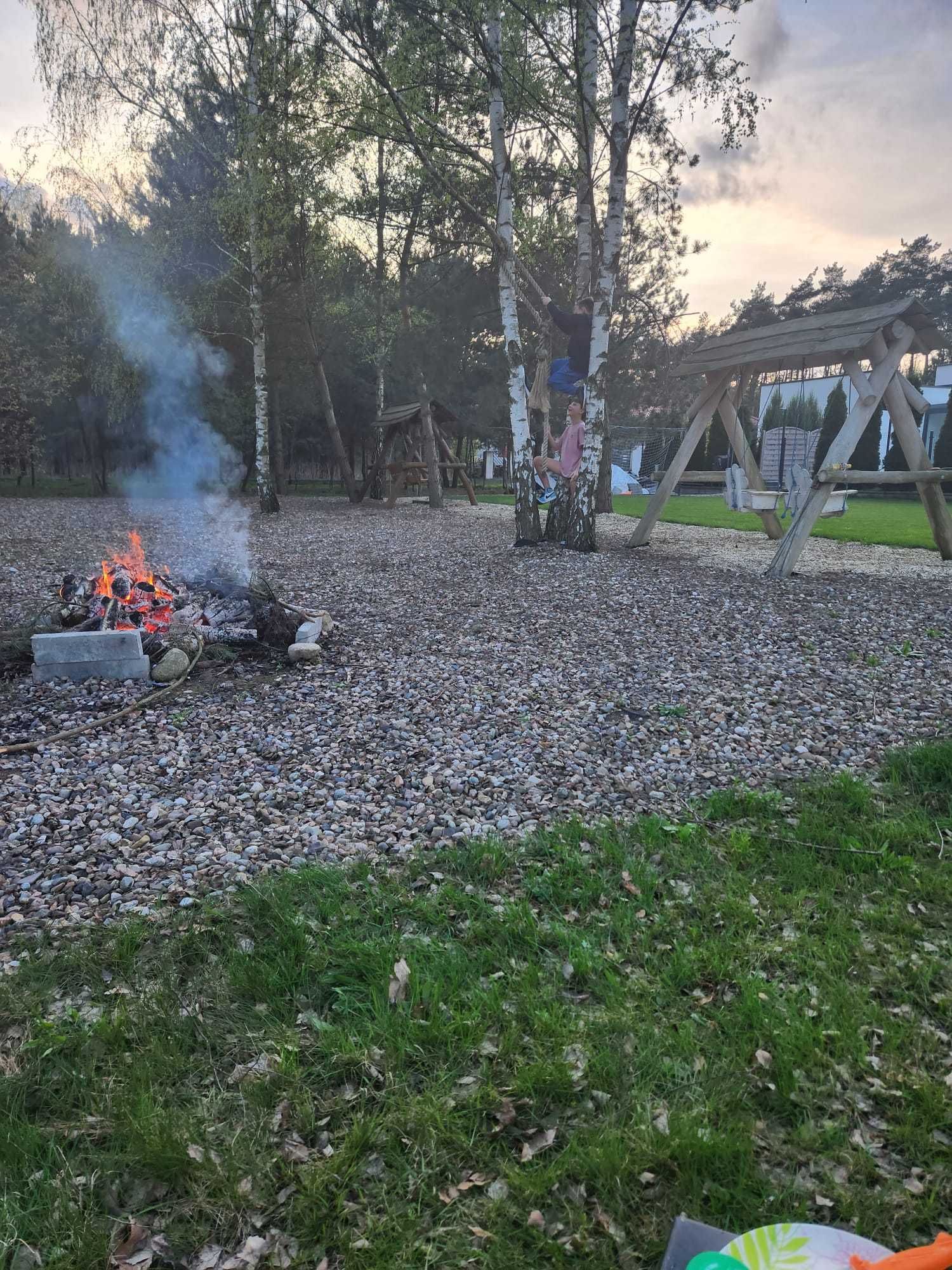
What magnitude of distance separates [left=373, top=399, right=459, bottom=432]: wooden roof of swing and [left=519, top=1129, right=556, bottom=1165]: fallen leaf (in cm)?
1825

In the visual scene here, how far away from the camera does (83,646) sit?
5.24 m

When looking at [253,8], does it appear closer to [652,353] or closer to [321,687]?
[321,687]

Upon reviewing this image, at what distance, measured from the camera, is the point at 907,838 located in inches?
121

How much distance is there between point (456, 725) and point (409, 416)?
15.6 meters

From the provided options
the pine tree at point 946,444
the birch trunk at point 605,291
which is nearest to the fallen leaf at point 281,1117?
the birch trunk at point 605,291

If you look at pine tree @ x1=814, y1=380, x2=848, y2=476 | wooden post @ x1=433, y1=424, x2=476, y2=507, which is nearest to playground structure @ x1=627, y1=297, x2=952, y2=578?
wooden post @ x1=433, y1=424, x2=476, y2=507

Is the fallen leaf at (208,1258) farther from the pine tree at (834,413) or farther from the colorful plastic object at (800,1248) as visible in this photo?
the pine tree at (834,413)

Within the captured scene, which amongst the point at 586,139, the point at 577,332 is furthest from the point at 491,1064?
the point at 586,139

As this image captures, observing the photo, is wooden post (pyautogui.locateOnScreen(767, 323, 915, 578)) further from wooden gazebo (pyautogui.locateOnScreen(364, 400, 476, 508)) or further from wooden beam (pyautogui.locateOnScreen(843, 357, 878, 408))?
wooden gazebo (pyautogui.locateOnScreen(364, 400, 476, 508))

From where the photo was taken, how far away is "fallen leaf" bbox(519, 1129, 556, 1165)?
1.81m

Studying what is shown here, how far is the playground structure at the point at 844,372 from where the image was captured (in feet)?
26.4

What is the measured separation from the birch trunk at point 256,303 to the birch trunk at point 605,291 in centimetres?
523

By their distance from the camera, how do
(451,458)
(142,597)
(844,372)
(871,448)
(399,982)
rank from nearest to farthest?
(399,982)
(142,597)
(844,372)
(451,458)
(871,448)

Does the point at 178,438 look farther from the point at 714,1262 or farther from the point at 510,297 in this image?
the point at 714,1262
